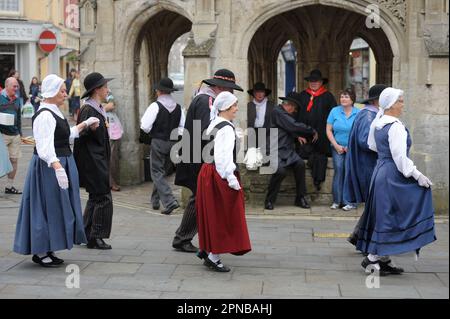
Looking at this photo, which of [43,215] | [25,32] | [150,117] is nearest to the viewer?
[43,215]

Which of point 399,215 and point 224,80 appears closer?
point 399,215

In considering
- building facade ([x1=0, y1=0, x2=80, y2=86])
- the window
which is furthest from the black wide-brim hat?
the window

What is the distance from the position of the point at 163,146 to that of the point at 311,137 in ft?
6.97

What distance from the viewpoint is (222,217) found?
728 cm

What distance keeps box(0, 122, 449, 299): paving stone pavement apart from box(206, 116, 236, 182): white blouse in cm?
97

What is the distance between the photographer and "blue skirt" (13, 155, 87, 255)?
293 inches

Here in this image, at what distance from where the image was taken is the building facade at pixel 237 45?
10.5 metres

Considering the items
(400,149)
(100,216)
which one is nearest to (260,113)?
(100,216)

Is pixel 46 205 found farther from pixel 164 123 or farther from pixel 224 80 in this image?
pixel 164 123

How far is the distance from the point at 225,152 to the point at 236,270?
3.91 feet

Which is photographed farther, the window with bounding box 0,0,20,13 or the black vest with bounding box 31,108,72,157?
the window with bounding box 0,0,20,13

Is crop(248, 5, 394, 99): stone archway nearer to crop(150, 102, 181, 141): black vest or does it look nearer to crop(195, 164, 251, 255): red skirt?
crop(150, 102, 181, 141): black vest

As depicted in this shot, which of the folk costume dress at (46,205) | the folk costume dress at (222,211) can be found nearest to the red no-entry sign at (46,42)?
the folk costume dress at (46,205)

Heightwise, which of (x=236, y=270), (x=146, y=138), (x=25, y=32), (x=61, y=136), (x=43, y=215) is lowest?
(x=236, y=270)
